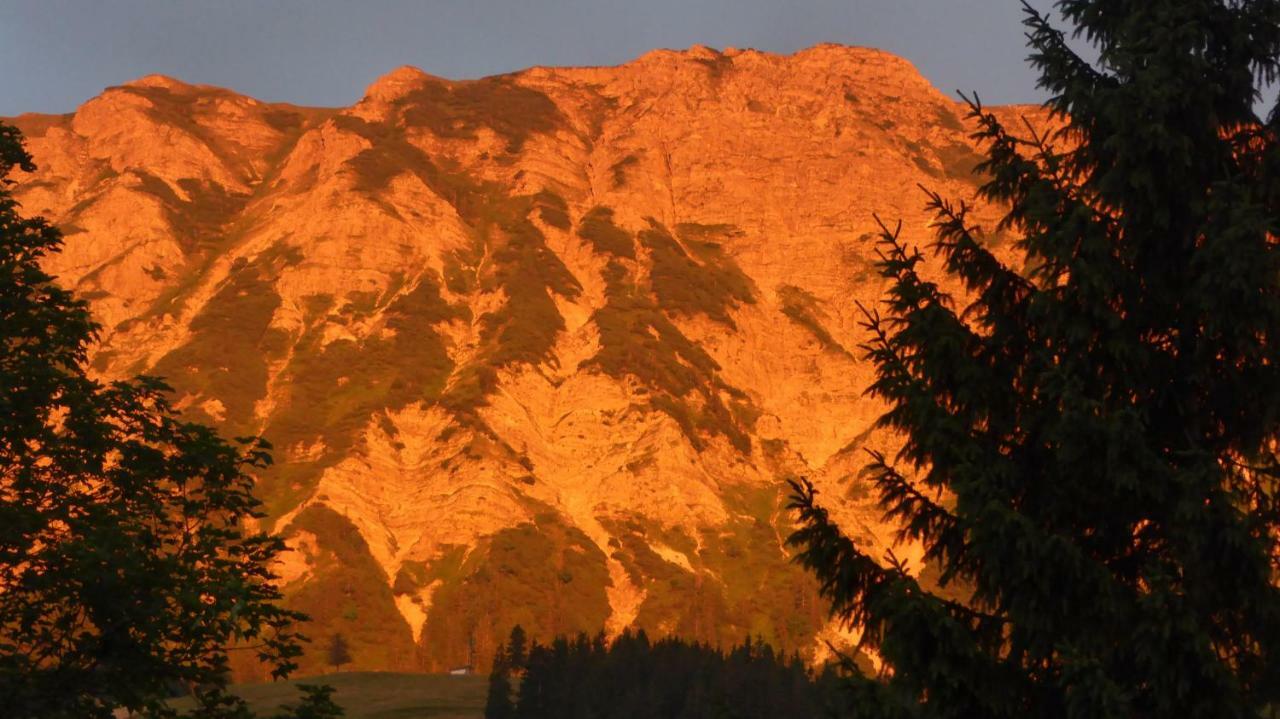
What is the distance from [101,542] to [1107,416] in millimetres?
12726

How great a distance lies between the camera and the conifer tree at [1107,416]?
14.5 meters

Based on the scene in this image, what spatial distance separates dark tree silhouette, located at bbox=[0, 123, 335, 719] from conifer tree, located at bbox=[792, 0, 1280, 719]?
27.7 ft

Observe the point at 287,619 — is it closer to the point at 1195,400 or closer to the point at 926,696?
the point at 926,696

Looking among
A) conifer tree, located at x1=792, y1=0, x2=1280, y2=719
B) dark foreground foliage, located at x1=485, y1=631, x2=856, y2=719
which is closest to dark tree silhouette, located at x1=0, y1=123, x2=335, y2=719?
conifer tree, located at x1=792, y1=0, x2=1280, y2=719

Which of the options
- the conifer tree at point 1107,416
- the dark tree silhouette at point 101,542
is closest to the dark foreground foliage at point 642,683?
the dark tree silhouette at point 101,542

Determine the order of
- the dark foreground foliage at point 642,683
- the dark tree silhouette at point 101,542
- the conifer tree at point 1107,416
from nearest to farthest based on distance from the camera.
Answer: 1. the conifer tree at point 1107,416
2. the dark tree silhouette at point 101,542
3. the dark foreground foliage at point 642,683

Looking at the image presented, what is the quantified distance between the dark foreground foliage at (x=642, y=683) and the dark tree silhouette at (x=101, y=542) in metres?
126

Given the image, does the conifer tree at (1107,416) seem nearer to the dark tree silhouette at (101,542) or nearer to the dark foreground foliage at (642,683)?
the dark tree silhouette at (101,542)

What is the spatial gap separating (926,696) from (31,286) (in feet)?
46.9

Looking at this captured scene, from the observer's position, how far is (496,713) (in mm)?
165625

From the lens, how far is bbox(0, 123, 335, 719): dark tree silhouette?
1700 centimetres

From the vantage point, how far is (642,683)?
537ft

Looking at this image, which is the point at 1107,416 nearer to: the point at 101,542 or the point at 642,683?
the point at 101,542

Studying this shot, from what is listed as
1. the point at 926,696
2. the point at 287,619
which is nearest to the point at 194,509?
the point at 287,619
